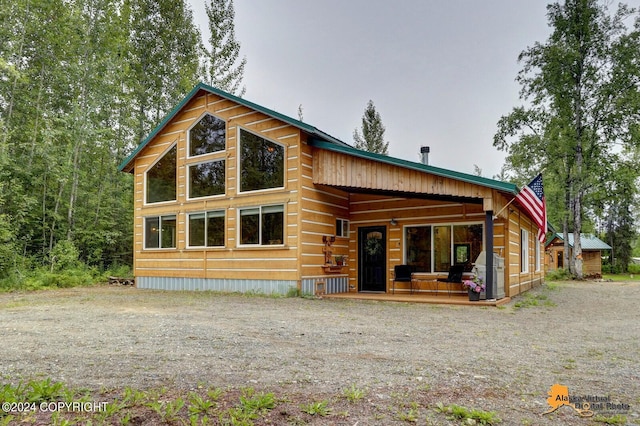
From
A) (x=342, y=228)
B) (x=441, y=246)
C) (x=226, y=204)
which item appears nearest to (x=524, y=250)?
(x=441, y=246)

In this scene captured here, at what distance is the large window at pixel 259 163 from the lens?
11.0 meters

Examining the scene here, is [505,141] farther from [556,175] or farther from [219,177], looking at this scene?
[219,177]

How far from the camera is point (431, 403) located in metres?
2.90

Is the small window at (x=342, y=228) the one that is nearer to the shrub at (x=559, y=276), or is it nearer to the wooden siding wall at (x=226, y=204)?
the wooden siding wall at (x=226, y=204)

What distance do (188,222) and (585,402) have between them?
11.2 meters

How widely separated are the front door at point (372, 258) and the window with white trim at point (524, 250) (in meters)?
4.43

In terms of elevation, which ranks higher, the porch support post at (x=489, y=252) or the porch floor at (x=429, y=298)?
the porch support post at (x=489, y=252)

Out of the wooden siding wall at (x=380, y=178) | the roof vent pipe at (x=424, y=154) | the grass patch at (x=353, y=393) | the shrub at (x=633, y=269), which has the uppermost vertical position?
the roof vent pipe at (x=424, y=154)

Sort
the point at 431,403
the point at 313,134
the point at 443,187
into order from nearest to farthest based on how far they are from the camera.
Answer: the point at 431,403, the point at 443,187, the point at 313,134

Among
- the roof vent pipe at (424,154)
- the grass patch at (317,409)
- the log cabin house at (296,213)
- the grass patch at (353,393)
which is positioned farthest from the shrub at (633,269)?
the grass patch at (317,409)

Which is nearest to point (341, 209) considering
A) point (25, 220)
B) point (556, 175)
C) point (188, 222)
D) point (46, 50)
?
point (188, 222)

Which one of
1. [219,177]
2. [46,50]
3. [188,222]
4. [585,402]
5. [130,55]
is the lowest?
[585,402]

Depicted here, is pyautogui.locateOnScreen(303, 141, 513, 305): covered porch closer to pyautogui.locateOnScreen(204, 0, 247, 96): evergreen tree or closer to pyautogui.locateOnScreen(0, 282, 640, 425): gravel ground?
pyautogui.locateOnScreen(0, 282, 640, 425): gravel ground

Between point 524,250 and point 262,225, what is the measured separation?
28.0 feet
